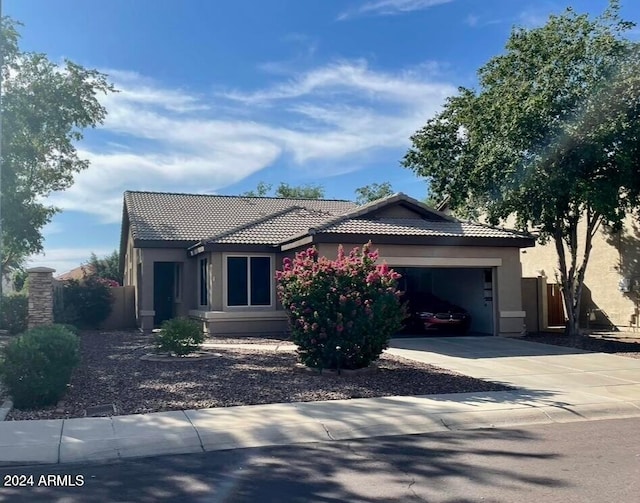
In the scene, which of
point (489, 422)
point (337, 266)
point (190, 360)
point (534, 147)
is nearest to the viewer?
point (489, 422)

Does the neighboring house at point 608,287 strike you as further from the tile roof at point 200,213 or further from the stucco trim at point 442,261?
the tile roof at point 200,213

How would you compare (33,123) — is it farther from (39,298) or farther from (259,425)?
(259,425)

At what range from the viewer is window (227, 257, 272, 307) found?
20.6 m

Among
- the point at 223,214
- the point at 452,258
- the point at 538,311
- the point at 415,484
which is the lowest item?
the point at 415,484

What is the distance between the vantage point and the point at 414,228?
1936 cm

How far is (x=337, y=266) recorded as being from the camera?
12.0m

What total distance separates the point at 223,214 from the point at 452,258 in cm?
1132

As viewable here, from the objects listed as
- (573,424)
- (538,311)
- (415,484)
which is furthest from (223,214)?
(415,484)

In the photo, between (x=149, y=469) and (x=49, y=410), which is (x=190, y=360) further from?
(x=149, y=469)

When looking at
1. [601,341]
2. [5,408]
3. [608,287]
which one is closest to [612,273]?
[608,287]

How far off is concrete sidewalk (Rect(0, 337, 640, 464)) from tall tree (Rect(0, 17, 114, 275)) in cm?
1538

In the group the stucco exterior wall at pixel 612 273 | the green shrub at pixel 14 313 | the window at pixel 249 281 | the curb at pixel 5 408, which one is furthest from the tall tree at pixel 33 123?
the stucco exterior wall at pixel 612 273

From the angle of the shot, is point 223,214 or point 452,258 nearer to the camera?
point 452,258

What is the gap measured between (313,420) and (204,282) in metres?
14.2
